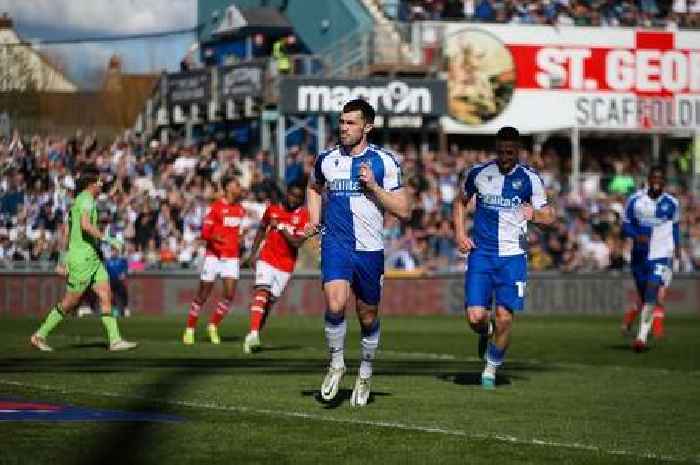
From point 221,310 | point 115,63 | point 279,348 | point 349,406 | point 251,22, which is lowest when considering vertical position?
point 279,348

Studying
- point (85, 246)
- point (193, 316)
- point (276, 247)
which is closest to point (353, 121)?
point (85, 246)

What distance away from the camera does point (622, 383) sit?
1655 centimetres

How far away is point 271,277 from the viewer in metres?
21.4

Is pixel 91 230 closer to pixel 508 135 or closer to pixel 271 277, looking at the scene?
pixel 271 277

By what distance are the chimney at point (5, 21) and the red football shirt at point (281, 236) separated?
1520 centimetres

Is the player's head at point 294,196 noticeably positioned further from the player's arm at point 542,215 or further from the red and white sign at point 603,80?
the red and white sign at point 603,80

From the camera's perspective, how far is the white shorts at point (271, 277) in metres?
21.4

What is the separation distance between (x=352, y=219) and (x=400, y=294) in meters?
24.0

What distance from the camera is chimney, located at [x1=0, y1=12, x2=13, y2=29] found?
34.9 metres

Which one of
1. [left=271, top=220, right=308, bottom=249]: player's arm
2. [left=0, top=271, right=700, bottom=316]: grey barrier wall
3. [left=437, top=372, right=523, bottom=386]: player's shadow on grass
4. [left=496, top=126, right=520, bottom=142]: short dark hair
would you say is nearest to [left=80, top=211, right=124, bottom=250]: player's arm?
[left=271, top=220, right=308, bottom=249]: player's arm

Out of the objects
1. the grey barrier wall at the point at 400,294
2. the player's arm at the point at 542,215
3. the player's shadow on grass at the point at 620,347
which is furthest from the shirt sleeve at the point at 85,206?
the grey barrier wall at the point at 400,294

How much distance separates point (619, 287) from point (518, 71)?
9.78m

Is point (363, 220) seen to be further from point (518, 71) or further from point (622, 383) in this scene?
point (518, 71)

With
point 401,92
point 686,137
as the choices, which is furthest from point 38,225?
point 686,137
